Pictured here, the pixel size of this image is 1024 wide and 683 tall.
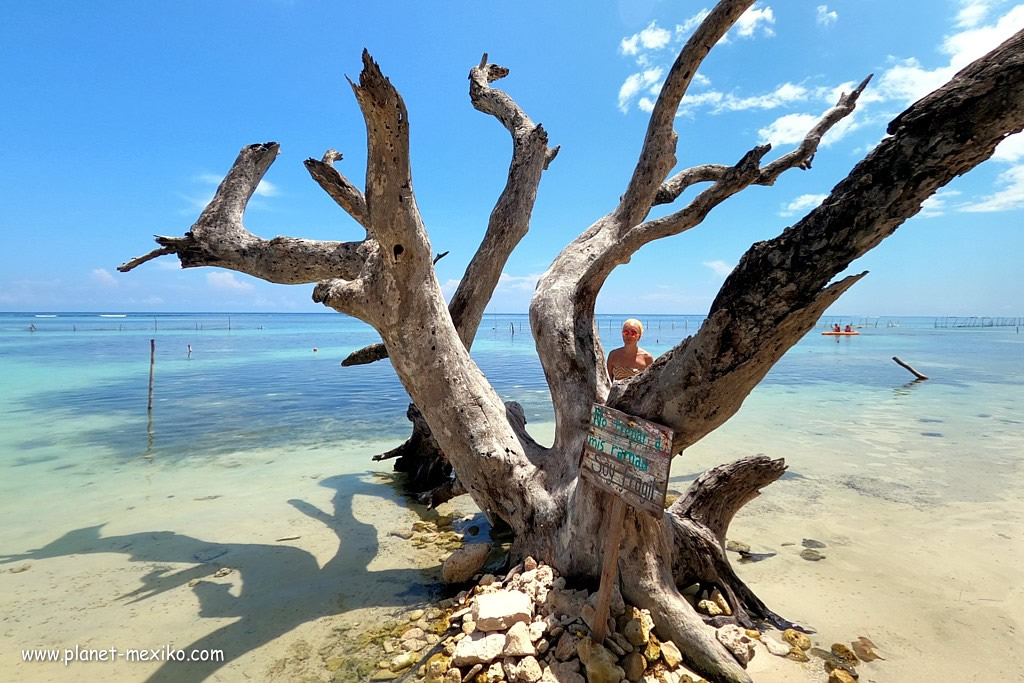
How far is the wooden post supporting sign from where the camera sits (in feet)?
8.05

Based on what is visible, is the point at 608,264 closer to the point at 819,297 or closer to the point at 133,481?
the point at 819,297

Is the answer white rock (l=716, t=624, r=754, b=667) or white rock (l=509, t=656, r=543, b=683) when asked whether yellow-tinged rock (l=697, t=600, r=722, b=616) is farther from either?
white rock (l=509, t=656, r=543, b=683)

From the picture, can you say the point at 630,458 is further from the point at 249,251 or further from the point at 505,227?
the point at 249,251

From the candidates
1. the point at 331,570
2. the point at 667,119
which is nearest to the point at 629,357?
the point at 667,119

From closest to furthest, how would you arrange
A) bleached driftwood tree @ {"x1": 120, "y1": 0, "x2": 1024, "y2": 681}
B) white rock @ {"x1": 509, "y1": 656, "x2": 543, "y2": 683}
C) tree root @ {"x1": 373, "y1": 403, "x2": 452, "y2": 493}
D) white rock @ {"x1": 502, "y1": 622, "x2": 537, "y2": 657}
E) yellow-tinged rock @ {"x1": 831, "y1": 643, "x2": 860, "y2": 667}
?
bleached driftwood tree @ {"x1": 120, "y1": 0, "x2": 1024, "y2": 681}, white rock @ {"x1": 509, "y1": 656, "x2": 543, "y2": 683}, white rock @ {"x1": 502, "y1": 622, "x2": 537, "y2": 657}, yellow-tinged rock @ {"x1": 831, "y1": 643, "x2": 860, "y2": 667}, tree root @ {"x1": 373, "y1": 403, "x2": 452, "y2": 493}

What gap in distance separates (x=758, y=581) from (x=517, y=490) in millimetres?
2338

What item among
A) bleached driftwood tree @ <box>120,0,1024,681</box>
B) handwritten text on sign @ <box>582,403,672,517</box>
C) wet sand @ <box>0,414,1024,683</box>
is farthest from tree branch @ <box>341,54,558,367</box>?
handwritten text on sign @ <box>582,403,672,517</box>

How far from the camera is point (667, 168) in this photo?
505 cm

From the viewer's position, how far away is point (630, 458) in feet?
8.70

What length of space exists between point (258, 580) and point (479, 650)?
2595mm

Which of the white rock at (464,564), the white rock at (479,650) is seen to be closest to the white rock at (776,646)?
the white rock at (479,650)

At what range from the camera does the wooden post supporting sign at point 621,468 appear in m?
2.46

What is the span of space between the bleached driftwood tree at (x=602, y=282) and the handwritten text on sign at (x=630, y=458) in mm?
186

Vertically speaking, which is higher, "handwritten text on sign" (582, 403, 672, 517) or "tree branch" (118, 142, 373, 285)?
"tree branch" (118, 142, 373, 285)
